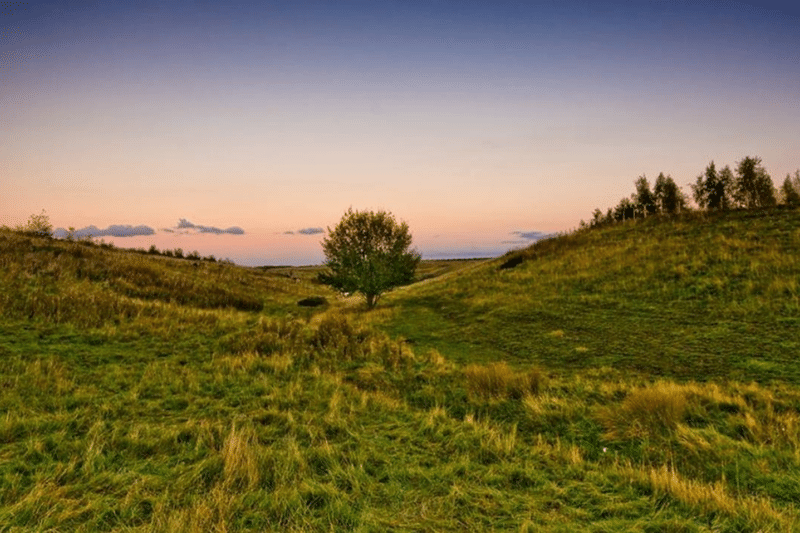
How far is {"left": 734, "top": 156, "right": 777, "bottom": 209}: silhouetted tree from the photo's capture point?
69.6 m

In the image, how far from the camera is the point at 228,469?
5.27 m

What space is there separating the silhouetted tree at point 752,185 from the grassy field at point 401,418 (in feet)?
227

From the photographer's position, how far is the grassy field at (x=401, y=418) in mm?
4574

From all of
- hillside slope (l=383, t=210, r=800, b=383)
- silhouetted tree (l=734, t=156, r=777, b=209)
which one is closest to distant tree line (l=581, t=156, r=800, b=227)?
silhouetted tree (l=734, t=156, r=777, b=209)

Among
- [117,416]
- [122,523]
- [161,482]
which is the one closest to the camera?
[122,523]

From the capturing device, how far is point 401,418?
Answer: 7.81m

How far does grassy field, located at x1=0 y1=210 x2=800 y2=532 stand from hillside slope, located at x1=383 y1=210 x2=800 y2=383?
0.15 metres

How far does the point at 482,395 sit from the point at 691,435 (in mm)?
3915

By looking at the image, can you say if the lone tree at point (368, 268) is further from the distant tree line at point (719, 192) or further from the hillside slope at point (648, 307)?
the distant tree line at point (719, 192)

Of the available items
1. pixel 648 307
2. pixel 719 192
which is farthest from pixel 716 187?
pixel 648 307

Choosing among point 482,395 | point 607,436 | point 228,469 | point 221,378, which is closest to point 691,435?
point 607,436

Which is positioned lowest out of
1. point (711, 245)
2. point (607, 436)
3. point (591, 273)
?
point (607, 436)

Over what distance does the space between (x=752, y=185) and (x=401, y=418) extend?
3552 inches

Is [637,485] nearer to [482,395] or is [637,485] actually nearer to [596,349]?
[482,395]
